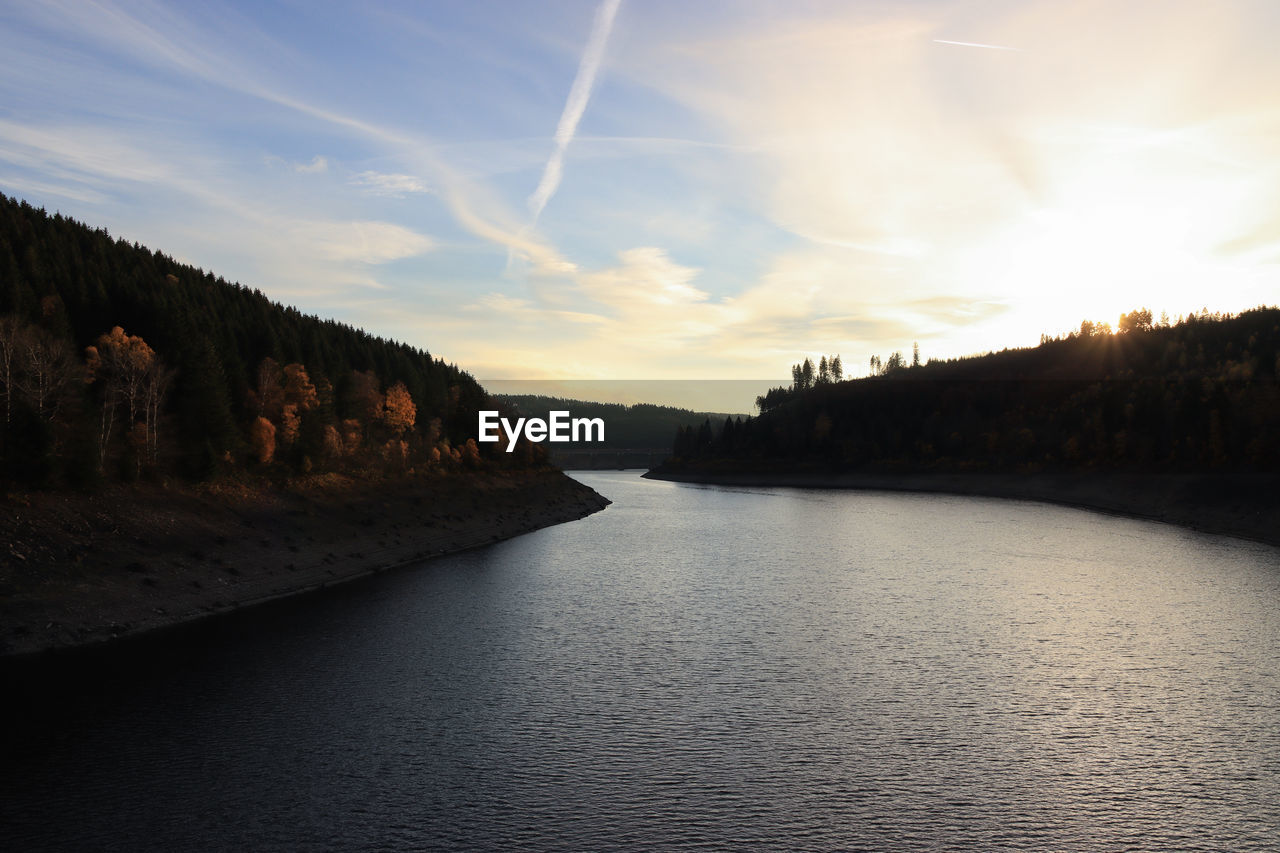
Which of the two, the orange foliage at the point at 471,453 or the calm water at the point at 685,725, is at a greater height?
the orange foliage at the point at 471,453

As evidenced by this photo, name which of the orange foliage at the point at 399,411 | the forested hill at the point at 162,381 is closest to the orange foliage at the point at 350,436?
the forested hill at the point at 162,381

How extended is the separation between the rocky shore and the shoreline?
76135mm

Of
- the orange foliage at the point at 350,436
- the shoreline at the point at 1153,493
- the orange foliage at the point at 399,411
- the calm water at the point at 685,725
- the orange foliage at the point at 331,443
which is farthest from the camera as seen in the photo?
the orange foliage at the point at 399,411

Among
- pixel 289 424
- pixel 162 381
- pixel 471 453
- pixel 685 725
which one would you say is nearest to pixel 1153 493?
pixel 471 453

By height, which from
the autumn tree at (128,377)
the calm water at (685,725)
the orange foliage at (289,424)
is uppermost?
the autumn tree at (128,377)

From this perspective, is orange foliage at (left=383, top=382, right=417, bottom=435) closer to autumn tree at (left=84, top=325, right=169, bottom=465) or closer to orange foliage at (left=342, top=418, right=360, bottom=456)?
orange foliage at (left=342, top=418, right=360, bottom=456)

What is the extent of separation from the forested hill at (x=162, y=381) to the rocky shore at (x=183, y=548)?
335 cm

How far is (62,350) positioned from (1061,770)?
60.2m

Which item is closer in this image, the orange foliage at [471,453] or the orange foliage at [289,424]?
the orange foliage at [289,424]

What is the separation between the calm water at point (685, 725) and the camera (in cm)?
1739

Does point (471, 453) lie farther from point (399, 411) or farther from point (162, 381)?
point (162, 381)

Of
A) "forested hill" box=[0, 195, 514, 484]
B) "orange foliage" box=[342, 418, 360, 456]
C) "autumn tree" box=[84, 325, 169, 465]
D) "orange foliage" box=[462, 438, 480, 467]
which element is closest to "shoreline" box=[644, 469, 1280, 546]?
"orange foliage" box=[462, 438, 480, 467]

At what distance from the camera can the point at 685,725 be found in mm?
23781

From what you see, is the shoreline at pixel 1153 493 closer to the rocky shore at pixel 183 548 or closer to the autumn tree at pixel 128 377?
the rocky shore at pixel 183 548
